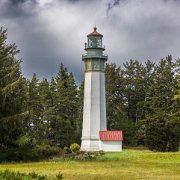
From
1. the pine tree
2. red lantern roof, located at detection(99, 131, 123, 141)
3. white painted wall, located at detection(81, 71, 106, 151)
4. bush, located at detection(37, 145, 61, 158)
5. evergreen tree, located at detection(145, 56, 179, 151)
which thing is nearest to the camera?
the pine tree

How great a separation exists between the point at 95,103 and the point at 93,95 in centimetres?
113

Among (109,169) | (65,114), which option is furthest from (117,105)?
(109,169)

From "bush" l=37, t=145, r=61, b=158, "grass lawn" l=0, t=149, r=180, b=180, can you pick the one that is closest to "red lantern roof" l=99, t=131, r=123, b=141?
"bush" l=37, t=145, r=61, b=158

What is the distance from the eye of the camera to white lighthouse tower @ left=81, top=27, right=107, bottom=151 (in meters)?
61.6

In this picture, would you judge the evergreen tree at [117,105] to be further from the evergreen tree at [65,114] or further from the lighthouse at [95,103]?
the lighthouse at [95,103]

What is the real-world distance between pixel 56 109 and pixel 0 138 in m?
34.2

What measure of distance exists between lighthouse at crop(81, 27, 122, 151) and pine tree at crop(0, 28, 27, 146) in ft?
73.8

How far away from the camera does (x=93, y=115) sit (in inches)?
2430

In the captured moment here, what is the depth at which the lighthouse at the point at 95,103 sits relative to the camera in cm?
6122

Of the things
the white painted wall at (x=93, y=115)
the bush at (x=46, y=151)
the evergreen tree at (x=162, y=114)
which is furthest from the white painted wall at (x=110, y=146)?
the evergreen tree at (x=162, y=114)

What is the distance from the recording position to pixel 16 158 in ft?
122

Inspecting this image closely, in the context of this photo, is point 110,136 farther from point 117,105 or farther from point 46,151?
point 117,105

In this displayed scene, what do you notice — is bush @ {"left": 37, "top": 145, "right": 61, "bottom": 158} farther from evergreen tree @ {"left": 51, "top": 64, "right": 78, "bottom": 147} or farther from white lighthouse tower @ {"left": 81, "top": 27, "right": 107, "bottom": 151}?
evergreen tree @ {"left": 51, "top": 64, "right": 78, "bottom": 147}

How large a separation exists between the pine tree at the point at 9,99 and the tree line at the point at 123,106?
55.6 ft
